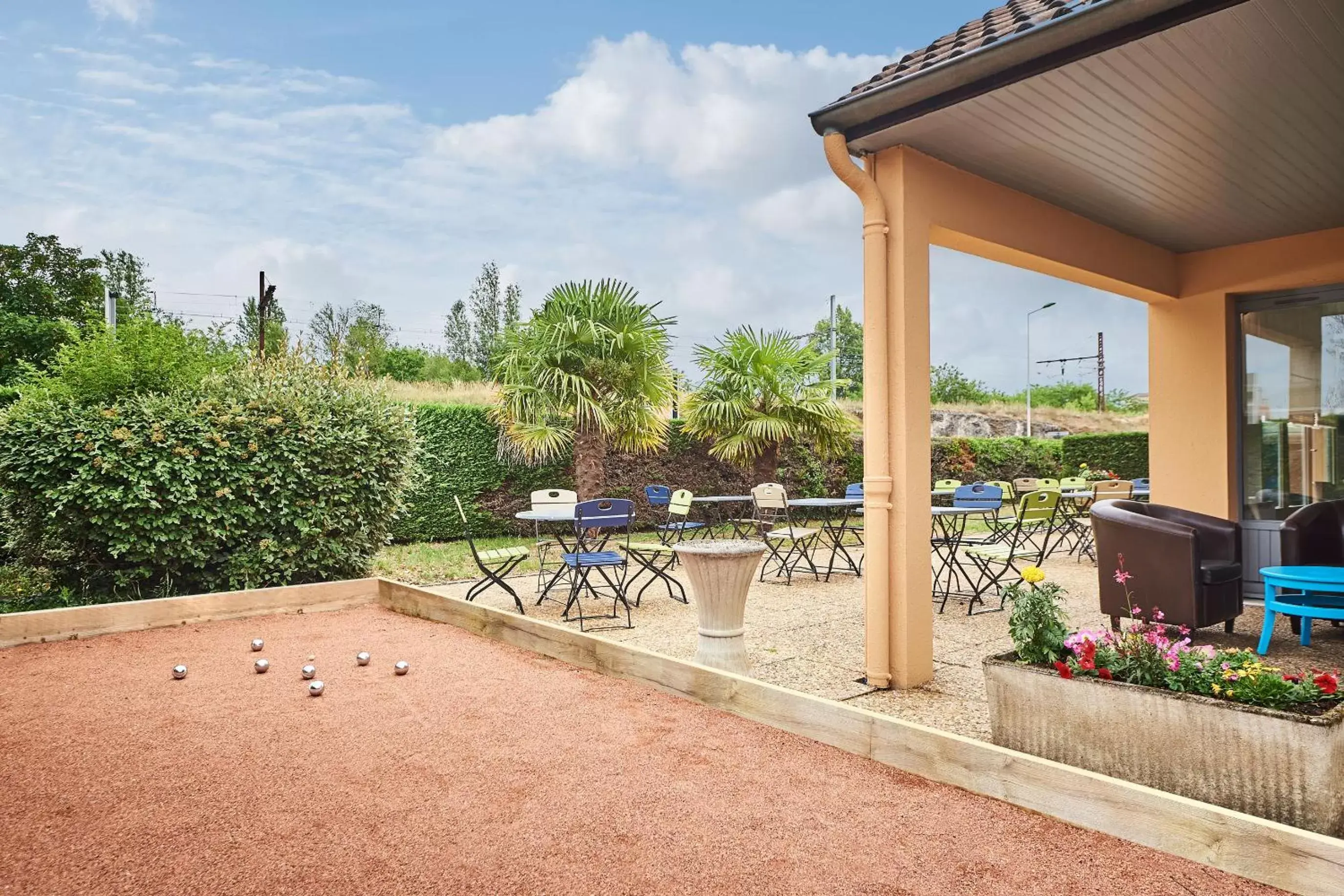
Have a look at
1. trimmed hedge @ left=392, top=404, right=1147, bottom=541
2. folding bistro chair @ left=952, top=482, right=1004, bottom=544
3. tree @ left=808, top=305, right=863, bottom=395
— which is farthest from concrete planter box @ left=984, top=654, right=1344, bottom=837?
tree @ left=808, top=305, right=863, bottom=395

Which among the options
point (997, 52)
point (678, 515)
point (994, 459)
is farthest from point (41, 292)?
point (997, 52)

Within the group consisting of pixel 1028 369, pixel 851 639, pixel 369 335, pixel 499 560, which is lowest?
pixel 851 639

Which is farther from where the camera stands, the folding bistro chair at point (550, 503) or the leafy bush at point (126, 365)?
the folding bistro chair at point (550, 503)

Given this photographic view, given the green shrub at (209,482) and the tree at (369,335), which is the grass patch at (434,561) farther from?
Result: the tree at (369,335)

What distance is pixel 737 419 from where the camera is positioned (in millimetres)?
11250

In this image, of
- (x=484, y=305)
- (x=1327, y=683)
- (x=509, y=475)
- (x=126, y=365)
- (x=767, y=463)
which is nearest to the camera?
(x=1327, y=683)

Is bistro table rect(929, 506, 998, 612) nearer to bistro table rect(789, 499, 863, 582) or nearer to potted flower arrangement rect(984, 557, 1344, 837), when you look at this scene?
bistro table rect(789, 499, 863, 582)

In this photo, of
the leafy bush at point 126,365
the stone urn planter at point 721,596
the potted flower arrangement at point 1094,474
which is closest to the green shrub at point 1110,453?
the potted flower arrangement at point 1094,474

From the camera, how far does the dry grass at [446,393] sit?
44.7ft

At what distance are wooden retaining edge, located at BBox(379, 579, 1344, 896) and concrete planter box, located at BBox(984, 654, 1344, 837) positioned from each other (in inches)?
3.7

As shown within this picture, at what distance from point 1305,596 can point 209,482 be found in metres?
7.33

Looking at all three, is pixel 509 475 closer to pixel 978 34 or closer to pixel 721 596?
pixel 721 596

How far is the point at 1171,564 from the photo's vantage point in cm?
468

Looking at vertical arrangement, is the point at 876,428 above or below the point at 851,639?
above
